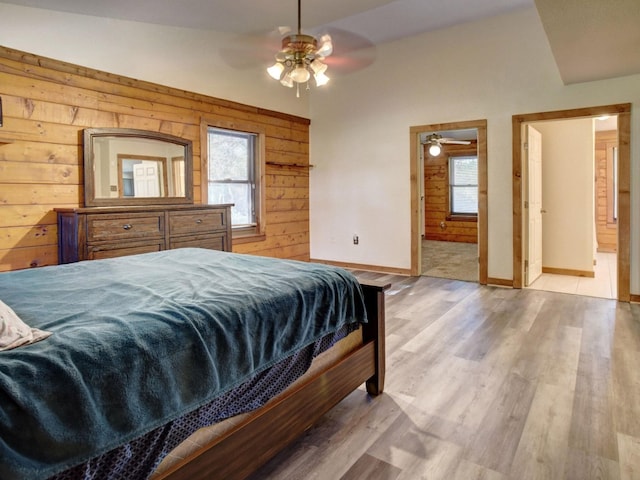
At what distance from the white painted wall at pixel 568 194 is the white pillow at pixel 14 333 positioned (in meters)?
5.85

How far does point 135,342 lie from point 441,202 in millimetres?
9450

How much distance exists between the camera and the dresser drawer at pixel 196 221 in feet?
13.0

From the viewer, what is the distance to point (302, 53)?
10.3 feet

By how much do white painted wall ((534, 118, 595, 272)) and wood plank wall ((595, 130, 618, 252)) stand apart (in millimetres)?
2910

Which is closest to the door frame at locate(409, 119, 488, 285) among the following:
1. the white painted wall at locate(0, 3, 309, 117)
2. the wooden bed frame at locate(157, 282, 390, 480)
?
the white painted wall at locate(0, 3, 309, 117)

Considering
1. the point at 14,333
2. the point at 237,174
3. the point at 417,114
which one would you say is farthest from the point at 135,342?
the point at 417,114

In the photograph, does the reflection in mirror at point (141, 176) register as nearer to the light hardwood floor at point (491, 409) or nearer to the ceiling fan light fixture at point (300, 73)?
the ceiling fan light fixture at point (300, 73)

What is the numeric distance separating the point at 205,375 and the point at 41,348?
1.49ft

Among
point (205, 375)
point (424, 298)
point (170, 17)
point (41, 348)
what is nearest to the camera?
point (41, 348)

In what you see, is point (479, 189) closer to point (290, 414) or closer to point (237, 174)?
point (237, 174)

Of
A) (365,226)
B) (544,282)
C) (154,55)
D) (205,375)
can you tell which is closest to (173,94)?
(154,55)

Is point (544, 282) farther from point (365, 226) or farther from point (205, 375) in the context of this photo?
point (205, 375)

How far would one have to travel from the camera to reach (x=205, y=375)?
1310 millimetres

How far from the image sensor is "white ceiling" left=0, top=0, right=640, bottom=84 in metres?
2.66
